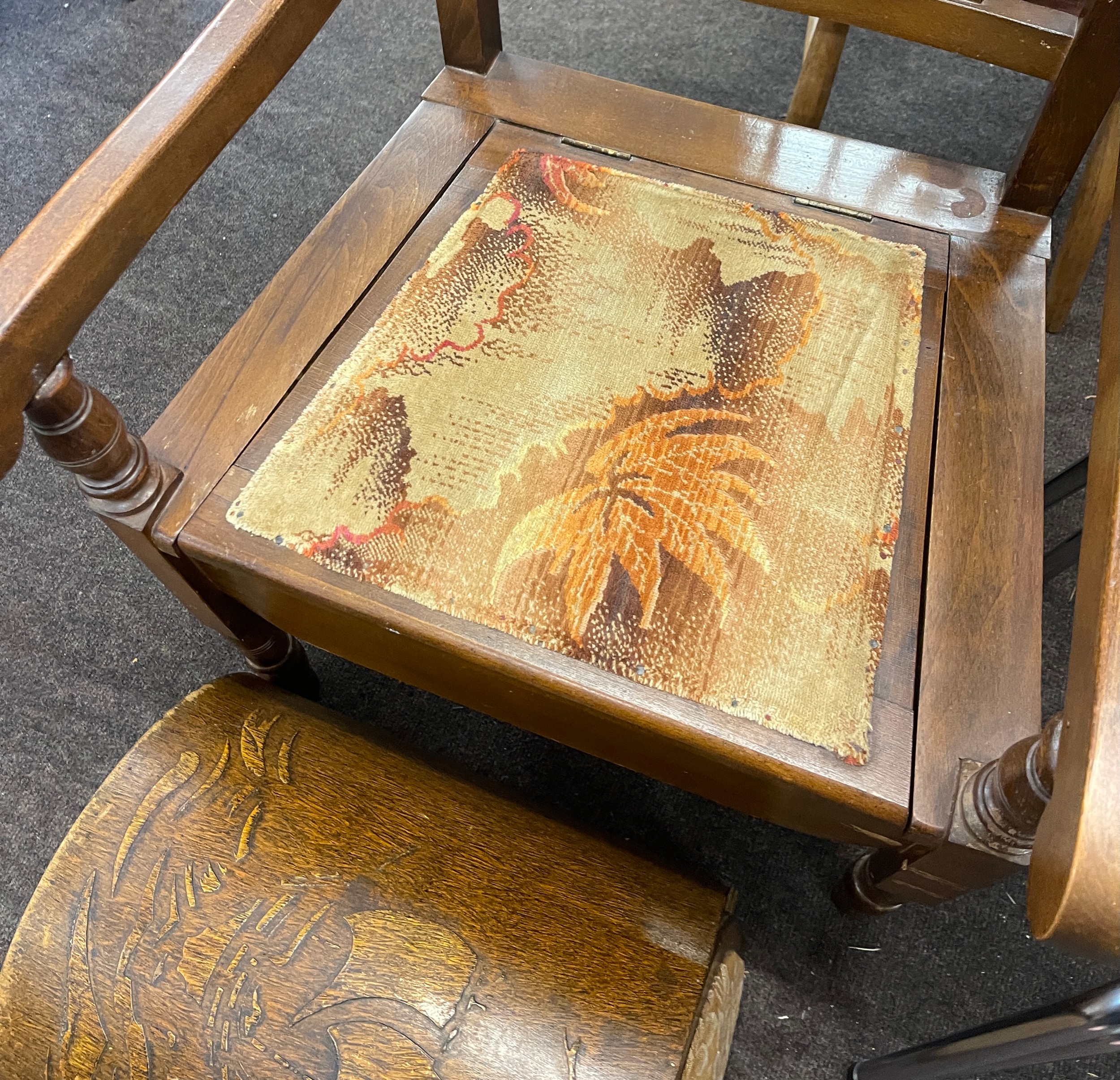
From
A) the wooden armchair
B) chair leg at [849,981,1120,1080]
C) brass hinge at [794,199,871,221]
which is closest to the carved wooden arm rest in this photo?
the wooden armchair

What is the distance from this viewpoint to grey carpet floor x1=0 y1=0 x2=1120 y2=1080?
856mm

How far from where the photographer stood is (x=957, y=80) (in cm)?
145

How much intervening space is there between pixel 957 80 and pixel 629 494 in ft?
4.20

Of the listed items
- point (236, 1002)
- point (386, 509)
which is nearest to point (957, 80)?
point (386, 509)

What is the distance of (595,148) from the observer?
2.53 feet

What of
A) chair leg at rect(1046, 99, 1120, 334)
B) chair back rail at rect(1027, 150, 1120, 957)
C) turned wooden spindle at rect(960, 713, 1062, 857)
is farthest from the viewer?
chair leg at rect(1046, 99, 1120, 334)

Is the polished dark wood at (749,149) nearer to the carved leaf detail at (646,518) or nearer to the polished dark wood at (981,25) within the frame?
the polished dark wood at (981,25)

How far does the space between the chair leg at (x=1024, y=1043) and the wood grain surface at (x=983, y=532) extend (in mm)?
128

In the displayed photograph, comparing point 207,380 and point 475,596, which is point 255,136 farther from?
point 475,596

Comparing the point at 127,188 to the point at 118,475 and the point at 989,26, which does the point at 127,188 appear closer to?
the point at 118,475

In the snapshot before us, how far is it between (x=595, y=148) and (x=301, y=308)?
30 centimetres

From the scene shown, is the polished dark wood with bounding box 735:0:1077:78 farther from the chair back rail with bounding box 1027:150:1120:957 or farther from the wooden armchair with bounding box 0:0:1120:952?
the chair back rail with bounding box 1027:150:1120:957

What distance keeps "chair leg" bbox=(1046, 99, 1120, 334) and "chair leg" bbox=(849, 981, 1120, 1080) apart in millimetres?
815

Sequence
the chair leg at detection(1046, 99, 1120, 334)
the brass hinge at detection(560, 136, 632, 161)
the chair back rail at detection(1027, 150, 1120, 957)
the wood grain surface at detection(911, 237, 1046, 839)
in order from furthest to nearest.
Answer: the chair leg at detection(1046, 99, 1120, 334)
the brass hinge at detection(560, 136, 632, 161)
the wood grain surface at detection(911, 237, 1046, 839)
the chair back rail at detection(1027, 150, 1120, 957)
